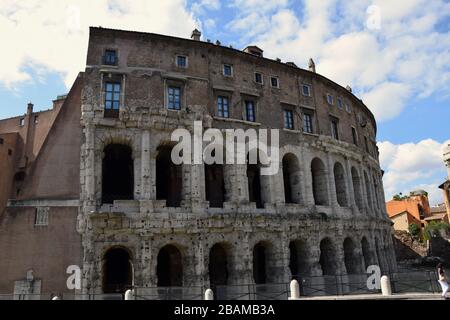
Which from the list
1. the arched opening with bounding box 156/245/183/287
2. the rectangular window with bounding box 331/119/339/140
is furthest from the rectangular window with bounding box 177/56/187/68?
the rectangular window with bounding box 331/119/339/140

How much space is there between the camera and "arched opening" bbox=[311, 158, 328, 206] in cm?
2439

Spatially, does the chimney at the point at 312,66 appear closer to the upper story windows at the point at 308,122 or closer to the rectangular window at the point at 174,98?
the upper story windows at the point at 308,122

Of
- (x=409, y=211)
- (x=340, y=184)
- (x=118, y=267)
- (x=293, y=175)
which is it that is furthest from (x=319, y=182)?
(x=409, y=211)

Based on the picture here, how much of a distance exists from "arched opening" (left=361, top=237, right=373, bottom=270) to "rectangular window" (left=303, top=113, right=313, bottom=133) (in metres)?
8.93

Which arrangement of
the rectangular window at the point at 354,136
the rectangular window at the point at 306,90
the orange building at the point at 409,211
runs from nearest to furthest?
the rectangular window at the point at 306,90, the rectangular window at the point at 354,136, the orange building at the point at 409,211

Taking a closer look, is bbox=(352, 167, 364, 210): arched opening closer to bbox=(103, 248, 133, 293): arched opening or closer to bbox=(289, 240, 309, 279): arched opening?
bbox=(289, 240, 309, 279): arched opening

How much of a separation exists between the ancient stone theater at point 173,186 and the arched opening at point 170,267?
0.19 feet

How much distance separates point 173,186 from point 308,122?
33.1 ft

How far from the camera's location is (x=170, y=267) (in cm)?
1981

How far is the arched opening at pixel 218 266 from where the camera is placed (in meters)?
21.1

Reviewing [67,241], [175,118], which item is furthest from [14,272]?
[175,118]

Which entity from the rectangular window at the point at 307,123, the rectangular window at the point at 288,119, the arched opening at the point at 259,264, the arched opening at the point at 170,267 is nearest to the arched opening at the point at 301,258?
the arched opening at the point at 259,264

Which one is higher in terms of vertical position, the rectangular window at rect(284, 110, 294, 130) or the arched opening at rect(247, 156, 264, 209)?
the rectangular window at rect(284, 110, 294, 130)

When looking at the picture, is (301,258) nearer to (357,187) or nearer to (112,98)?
(357,187)
